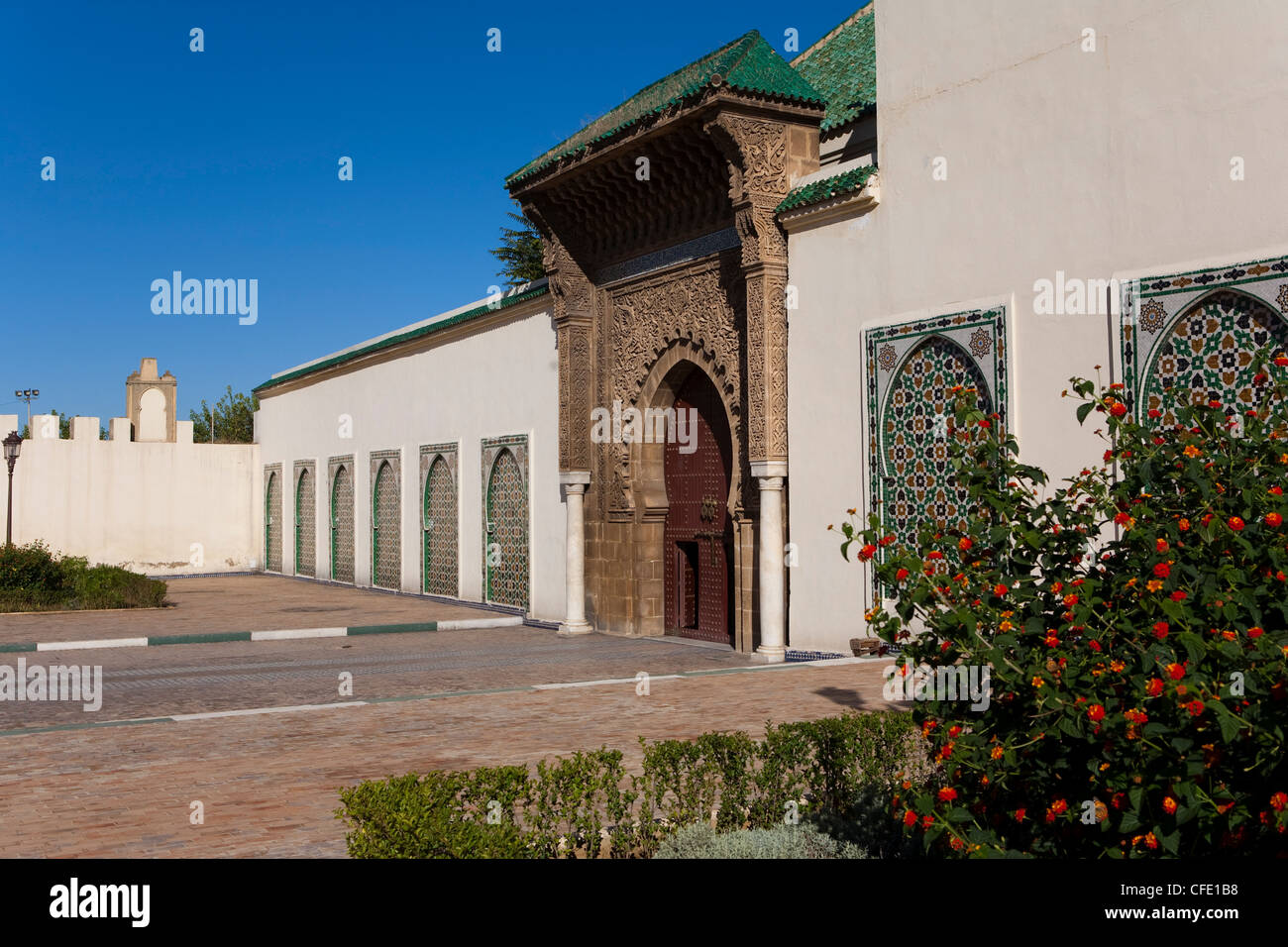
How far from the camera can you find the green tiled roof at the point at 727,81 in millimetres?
11516

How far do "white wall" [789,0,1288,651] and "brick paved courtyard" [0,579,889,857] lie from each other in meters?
2.20

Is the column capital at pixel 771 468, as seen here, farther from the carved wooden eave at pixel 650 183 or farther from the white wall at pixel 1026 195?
the carved wooden eave at pixel 650 183

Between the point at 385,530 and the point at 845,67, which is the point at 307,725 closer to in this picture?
the point at 845,67

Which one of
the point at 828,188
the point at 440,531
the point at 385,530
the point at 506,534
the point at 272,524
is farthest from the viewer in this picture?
the point at 272,524

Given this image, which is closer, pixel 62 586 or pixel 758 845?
pixel 758 845

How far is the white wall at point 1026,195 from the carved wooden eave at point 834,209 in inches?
4.5

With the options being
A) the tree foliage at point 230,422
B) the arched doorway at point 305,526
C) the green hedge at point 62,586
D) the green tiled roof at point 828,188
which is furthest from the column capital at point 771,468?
the tree foliage at point 230,422

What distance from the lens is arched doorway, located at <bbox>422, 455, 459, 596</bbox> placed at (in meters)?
18.7

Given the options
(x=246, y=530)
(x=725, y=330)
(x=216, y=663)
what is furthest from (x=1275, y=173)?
(x=246, y=530)

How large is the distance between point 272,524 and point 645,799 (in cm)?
2519

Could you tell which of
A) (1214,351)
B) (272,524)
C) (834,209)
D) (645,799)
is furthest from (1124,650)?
(272,524)

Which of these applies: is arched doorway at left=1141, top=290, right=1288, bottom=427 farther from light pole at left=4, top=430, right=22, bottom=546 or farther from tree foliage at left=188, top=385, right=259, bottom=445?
tree foliage at left=188, top=385, right=259, bottom=445

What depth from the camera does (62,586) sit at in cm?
1848
